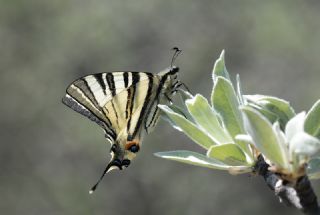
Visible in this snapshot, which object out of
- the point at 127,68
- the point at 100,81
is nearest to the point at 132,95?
the point at 100,81

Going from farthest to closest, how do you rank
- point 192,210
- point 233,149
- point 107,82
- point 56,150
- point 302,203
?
point 56,150 → point 192,210 → point 107,82 → point 233,149 → point 302,203

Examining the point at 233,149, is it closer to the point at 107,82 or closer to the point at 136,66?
the point at 107,82

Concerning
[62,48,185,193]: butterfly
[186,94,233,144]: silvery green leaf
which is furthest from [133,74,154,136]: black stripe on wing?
[186,94,233,144]: silvery green leaf

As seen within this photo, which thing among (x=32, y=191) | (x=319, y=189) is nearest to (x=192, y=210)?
(x=319, y=189)

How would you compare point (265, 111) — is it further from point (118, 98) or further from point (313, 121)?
point (118, 98)

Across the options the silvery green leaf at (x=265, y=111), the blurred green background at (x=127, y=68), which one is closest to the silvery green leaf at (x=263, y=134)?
the silvery green leaf at (x=265, y=111)

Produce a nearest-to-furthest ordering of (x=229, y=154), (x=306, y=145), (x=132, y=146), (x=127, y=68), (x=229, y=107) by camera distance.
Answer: (x=306, y=145), (x=229, y=154), (x=229, y=107), (x=132, y=146), (x=127, y=68)
